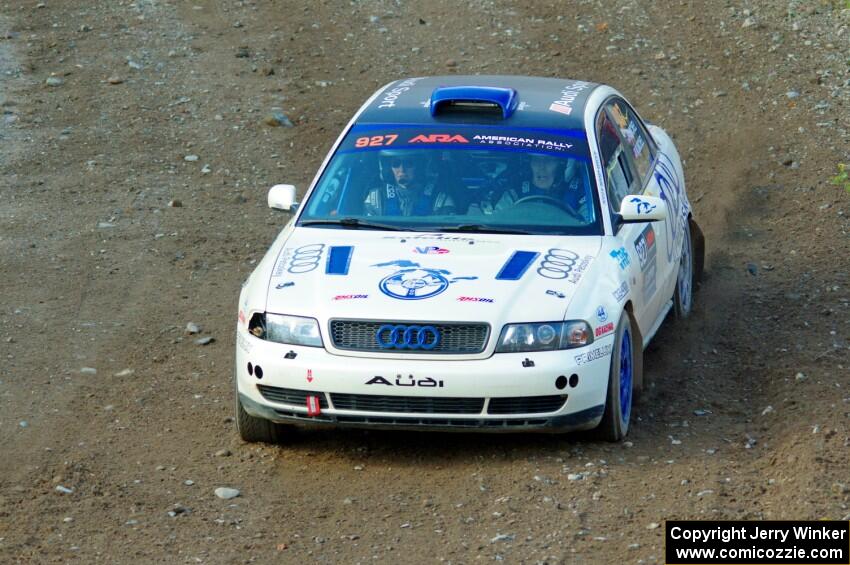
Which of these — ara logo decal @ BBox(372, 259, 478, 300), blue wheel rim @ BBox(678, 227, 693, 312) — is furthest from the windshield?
blue wheel rim @ BBox(678, 227, 693, 312)

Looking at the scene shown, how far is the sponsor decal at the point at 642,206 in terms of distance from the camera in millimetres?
7645

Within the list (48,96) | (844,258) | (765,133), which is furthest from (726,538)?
(48,96)

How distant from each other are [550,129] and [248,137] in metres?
6.50

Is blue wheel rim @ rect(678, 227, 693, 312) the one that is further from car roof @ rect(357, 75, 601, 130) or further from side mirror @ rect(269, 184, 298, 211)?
side mirror @ rect(269, 184, 298, 211)

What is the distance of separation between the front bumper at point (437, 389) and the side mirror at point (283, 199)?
1.38 m

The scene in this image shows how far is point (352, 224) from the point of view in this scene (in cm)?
779

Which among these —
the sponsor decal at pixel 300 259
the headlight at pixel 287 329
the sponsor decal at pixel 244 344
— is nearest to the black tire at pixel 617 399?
the headlight at pixel 287 329

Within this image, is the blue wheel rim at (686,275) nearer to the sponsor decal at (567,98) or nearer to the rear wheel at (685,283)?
the rear wheel at (685,283)

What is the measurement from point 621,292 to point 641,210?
1.85 feet

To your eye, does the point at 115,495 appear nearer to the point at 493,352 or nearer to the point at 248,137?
the point at 493,352

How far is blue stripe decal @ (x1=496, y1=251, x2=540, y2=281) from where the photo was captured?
703 cm

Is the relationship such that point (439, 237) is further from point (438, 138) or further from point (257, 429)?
point (257, 429)

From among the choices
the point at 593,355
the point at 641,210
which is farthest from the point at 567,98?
the point at 593,355

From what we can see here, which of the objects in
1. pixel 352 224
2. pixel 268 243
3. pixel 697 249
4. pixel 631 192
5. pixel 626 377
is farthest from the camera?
pixel 268 243
